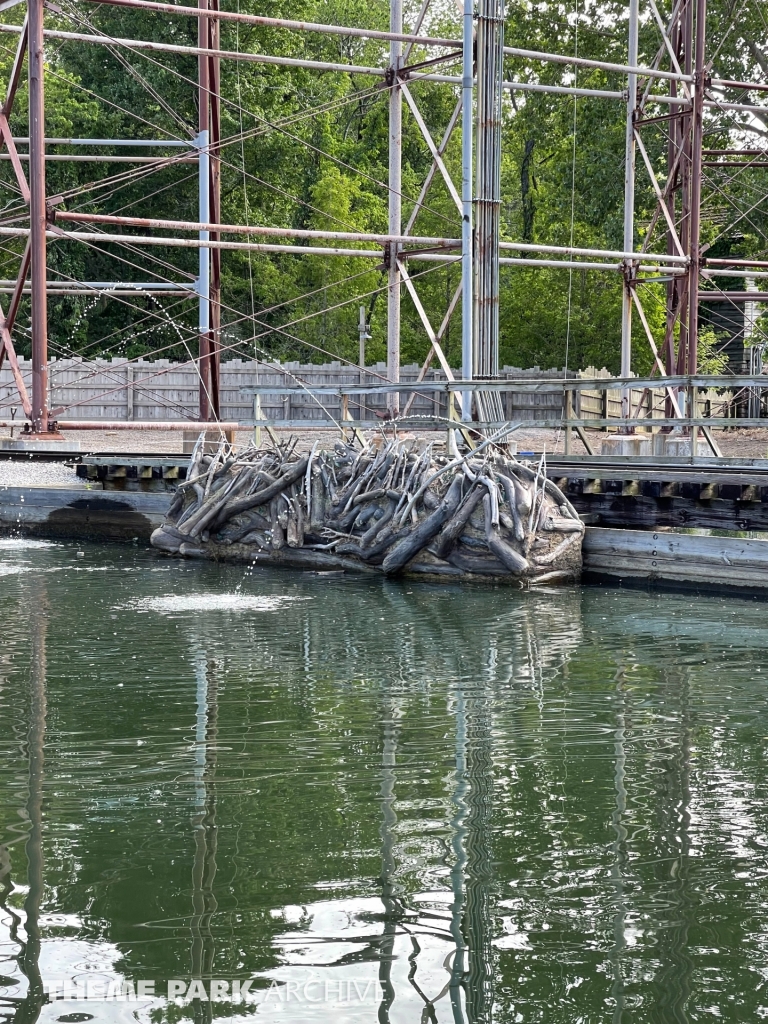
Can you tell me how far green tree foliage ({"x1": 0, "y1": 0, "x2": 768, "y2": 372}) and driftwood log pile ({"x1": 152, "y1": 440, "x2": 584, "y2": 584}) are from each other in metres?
15.5

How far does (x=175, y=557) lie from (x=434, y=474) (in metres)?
3.78

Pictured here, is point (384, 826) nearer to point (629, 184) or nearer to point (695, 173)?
point (695, 173)

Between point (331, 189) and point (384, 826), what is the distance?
33.7 meters

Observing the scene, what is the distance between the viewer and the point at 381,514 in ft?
49.0

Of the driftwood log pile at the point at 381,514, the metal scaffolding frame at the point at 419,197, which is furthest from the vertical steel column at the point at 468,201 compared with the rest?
the driftwood log pile at the point at 381,514

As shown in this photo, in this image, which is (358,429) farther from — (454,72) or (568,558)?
(454,72)

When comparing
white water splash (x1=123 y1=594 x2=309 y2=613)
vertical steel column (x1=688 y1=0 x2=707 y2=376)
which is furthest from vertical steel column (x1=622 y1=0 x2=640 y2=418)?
white water splash (x1=123 y1=594 x2=309 y2=613)

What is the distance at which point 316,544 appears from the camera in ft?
50.2

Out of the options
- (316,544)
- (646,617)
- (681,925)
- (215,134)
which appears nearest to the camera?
(681,925)

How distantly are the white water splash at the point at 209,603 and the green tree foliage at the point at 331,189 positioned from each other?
1908 centimetres

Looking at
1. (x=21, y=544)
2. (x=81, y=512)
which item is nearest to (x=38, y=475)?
(x=81, y=512)

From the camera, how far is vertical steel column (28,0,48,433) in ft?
61.5

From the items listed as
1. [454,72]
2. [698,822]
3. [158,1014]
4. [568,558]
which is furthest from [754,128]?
[158,1014]

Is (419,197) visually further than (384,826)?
Yes
